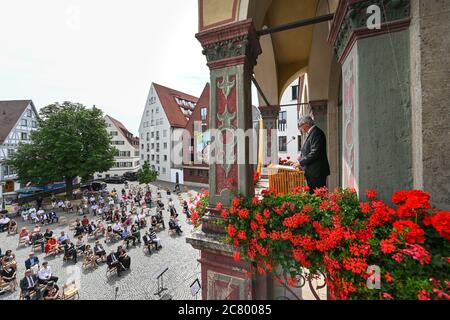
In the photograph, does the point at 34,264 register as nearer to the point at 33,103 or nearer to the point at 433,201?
the point at 433,201

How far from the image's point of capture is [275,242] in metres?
2.56

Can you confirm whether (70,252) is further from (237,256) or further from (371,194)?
(371,194)

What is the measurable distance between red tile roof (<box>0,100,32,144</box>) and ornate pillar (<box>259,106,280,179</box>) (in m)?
37.8

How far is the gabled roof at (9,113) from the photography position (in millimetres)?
30064

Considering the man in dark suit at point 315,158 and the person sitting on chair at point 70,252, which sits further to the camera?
the person sitting on chair at point 70,252

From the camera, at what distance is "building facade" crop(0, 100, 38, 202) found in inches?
1133

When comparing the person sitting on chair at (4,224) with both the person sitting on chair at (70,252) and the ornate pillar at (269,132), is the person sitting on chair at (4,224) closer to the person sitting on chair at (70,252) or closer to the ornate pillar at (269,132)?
the person sitting on chair at (70,252)

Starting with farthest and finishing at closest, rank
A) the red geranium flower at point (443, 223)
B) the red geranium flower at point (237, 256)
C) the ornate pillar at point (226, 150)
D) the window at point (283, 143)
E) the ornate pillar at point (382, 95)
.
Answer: the window at point (283, 143), the ornate pillar at point (226, 150), the red geranium flower at point (237, 256), the ornate pillar at point (382, 95), the red geranium flower at point (443, 223)

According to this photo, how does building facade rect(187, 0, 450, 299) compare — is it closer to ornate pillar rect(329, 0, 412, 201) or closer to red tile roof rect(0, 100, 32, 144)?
ornate pillar rect(329, 0, 412, 201)

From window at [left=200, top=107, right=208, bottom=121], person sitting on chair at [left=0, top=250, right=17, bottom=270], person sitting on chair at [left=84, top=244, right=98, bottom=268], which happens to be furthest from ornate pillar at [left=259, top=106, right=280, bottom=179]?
window at [left=200, top=107, right=208, bottom=121]

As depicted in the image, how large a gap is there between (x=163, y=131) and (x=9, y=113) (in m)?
22.4

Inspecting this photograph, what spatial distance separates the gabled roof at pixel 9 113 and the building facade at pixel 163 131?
57.2 ft

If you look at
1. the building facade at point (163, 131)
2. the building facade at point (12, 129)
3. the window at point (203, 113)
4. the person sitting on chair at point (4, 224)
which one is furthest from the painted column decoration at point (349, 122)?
the building facade at point (12, 129)

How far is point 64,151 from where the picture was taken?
24.9 meters
